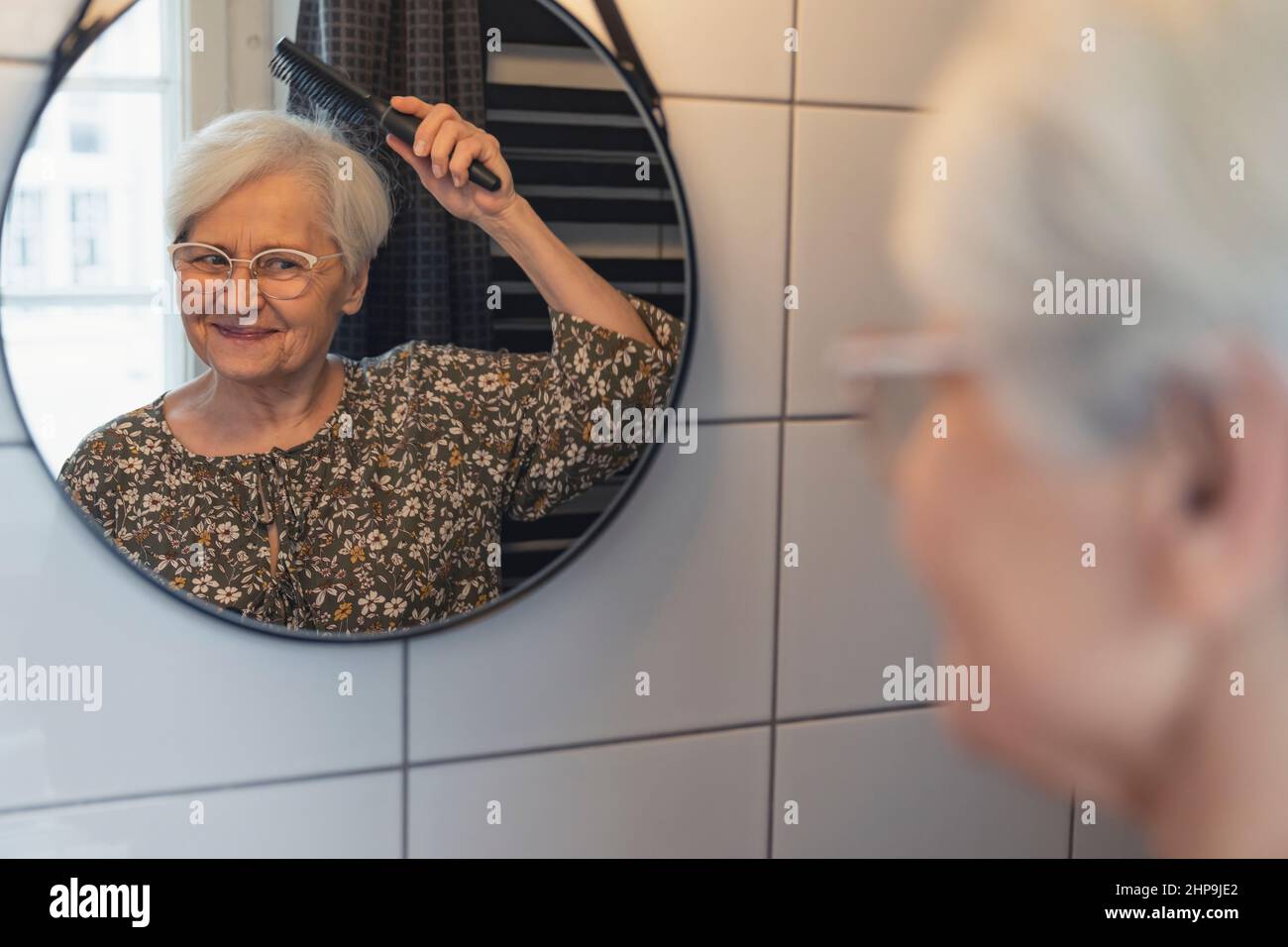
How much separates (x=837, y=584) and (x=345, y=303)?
0.41 meters

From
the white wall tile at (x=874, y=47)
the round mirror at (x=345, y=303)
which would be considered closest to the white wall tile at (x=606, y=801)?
the round mirror at (x=345, y=303)

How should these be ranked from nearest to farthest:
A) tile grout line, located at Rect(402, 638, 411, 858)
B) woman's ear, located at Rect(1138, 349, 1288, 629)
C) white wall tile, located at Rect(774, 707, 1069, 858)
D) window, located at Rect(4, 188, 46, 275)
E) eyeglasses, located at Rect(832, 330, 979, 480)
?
woman's ear, located at Rect(1138, 349, 1288, 629) → eyeglasses, located at Rect(832, 330, 979, 480) → window, located at Rect(4, 188, 46, 275) → tile grout line, located at Rect(402, 638, 411, 858) → white wall tile, located at Rect(774, 707, 1069, 858)

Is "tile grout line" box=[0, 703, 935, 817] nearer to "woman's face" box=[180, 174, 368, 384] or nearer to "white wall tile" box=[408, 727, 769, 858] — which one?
"white wall tile" box=[408, 727, 769, 858]

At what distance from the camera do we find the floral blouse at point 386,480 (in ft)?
2.33

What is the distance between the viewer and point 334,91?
28.1 inches

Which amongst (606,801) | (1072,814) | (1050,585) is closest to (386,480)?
(606,801)

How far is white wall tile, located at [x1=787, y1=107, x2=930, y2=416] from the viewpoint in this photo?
2.84ft

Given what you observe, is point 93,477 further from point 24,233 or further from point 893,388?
point 893,388

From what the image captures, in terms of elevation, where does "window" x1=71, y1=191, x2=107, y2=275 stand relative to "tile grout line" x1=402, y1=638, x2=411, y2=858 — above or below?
above

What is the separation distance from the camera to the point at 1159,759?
17.0 inches

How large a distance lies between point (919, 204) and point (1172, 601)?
0.16m

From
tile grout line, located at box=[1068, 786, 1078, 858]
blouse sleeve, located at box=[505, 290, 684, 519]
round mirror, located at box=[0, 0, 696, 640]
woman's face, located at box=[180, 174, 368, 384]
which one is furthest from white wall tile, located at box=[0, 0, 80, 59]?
tile grout line, located at box=[1068, 786, 1078, 858]
